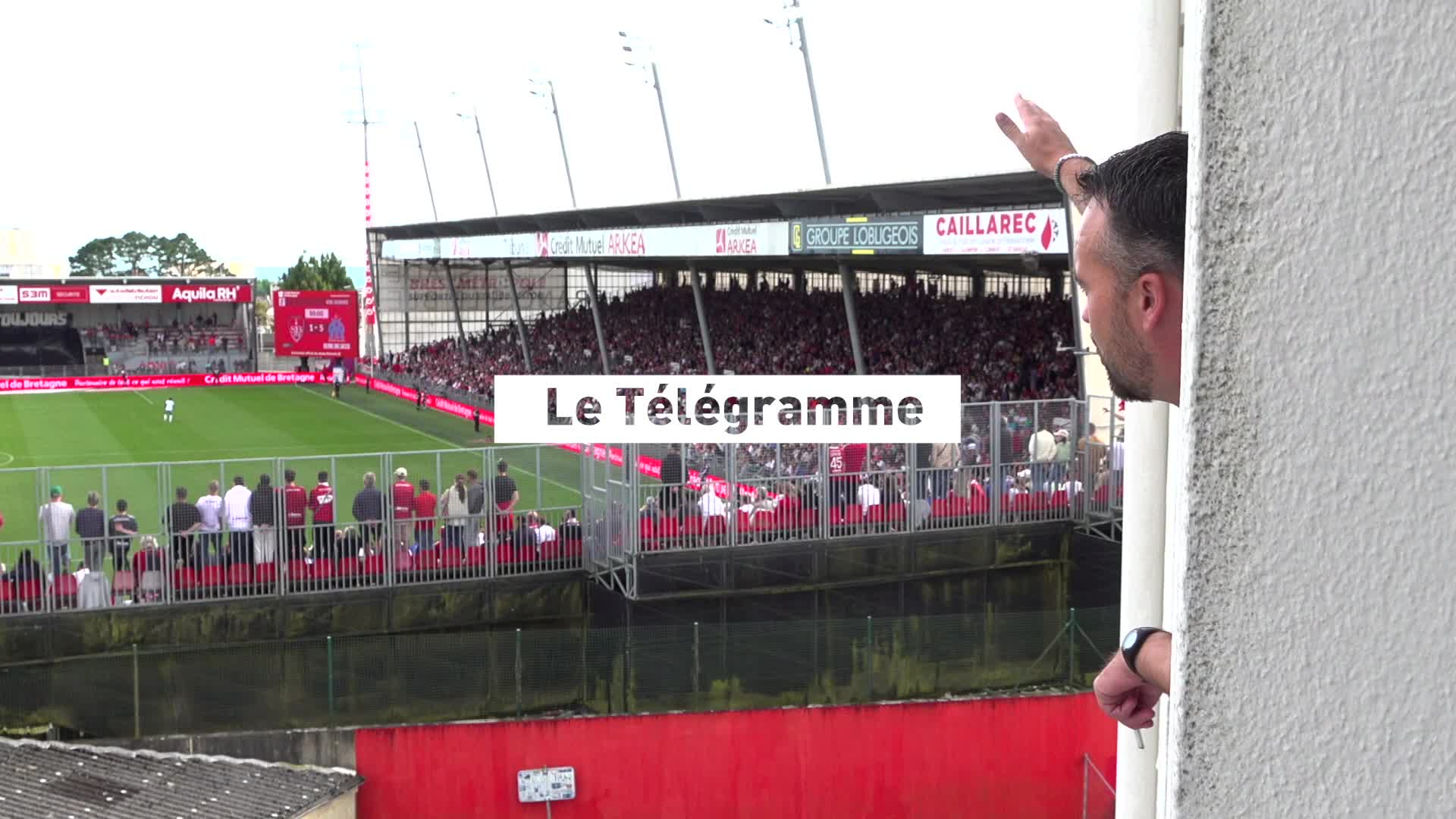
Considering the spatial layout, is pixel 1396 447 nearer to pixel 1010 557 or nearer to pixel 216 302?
pixel 1010 557

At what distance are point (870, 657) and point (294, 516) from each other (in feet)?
22.1

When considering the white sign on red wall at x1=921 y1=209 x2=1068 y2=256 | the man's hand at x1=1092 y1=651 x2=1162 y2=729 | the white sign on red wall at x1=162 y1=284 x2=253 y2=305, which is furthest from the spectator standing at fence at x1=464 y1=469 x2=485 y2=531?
the white sign on red wall at x1=162 y1=284 x2=253 y2=305

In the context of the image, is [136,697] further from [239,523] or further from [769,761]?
[769,761]

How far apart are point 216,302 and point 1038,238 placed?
61.4 meters

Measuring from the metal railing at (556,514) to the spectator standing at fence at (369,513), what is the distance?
0.06ft

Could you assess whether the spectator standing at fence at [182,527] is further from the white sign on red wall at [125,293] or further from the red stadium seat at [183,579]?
the white sign on red wall at [125,293]

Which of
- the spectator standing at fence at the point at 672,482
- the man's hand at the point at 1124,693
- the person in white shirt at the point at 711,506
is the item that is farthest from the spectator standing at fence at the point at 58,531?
the man's hand at the point at 1124,693

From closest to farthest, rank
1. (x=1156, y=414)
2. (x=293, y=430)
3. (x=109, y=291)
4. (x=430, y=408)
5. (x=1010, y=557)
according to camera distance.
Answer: (x=1156, y=414) → (x=1010, y=557) → (x=293, y=430) → (x=430, y=408) → (x=109, y=291)

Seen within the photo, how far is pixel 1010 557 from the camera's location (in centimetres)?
1897

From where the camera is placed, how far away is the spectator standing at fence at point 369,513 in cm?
1678

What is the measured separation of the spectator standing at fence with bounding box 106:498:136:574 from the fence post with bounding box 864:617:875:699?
796 cm

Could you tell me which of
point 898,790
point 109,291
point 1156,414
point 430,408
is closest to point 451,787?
point 898,790

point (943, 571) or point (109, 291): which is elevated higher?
point (109, 291)

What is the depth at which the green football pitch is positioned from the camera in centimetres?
1980
